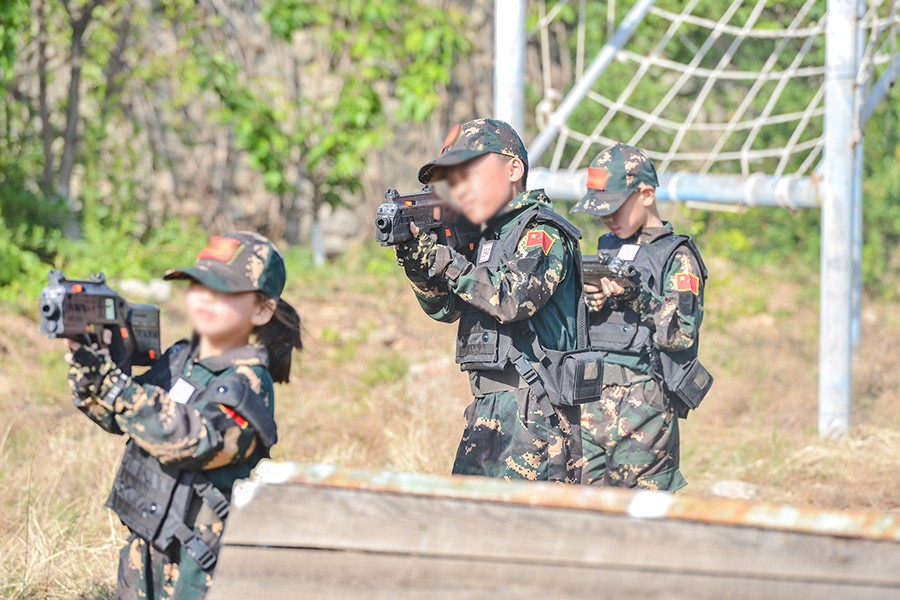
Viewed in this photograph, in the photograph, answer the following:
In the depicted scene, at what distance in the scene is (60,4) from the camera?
29.1 ft

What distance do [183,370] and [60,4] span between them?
6.91 m

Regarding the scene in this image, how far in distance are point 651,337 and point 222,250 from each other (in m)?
2.14

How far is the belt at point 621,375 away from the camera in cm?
436

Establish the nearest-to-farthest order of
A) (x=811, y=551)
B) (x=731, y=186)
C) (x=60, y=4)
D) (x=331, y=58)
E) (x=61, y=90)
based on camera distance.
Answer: (x=811, y=551) < (x=731, y=186) < (x=60, y=4) < (x=61, y=90) < (x=331, y=58)

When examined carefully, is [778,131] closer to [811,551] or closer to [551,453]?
[551,453]

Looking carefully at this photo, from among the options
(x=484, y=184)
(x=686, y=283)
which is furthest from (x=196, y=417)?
(x=686, y=283)

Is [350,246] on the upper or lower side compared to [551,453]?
upper

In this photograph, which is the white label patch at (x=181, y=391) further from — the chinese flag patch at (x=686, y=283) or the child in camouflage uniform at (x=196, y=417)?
the chinese flag patch at (x=686, y=283)

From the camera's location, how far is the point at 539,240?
11.1ft

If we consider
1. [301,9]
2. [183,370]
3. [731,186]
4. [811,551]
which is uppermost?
[301,9]

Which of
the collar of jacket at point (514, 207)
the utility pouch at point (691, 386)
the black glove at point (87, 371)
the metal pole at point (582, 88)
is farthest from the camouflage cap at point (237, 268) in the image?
the metal pole at point (582, 88)

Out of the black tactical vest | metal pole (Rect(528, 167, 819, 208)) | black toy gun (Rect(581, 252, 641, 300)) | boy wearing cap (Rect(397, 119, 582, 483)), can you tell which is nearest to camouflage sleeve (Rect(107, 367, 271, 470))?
boy wearing cap (Rect(397, 119, 582, 483))

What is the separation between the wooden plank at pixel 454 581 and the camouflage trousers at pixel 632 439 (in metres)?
2.20

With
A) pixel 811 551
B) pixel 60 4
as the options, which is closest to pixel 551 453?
pixel 811 551
